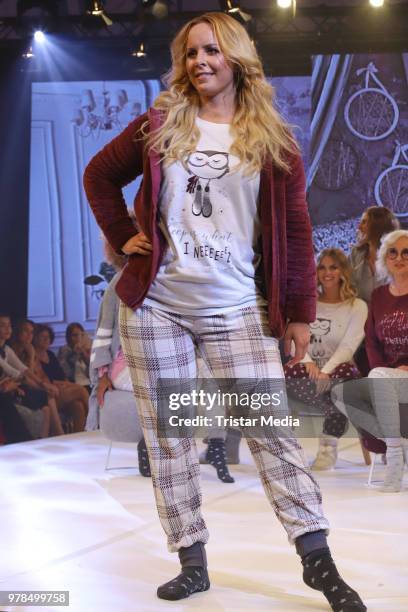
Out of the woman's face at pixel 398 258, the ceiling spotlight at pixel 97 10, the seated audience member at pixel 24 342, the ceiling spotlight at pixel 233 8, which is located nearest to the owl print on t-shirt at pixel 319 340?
the woman's face at pixel 398 258

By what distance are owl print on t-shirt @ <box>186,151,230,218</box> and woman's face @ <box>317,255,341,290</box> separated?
2.80m

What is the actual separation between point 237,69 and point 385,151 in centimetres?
475

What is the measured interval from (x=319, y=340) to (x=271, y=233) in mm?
2751

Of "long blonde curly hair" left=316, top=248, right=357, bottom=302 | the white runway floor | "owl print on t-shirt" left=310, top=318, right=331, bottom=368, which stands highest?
→ "long blonde curly hair" left=316, top=248, right=357, bottom=302

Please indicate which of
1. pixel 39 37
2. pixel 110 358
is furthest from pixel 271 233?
pixel 39 37

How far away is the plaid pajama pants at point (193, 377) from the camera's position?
2.19 metres

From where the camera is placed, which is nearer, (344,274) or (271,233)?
(271,233)

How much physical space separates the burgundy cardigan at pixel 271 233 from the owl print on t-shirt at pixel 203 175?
84 millimetres

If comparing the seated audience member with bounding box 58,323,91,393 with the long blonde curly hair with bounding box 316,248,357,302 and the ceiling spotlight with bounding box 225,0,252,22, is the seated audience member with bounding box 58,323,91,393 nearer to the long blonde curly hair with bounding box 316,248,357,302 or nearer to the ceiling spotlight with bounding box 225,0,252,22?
the ceiling spotlight with bounding box 225,0,252,22

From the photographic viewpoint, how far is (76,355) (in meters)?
7.02

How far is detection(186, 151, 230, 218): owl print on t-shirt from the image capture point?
2186mm

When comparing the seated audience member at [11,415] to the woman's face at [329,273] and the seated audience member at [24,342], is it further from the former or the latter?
the woman's face at [329,273]

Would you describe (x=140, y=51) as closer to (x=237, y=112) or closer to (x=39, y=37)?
(x=39, y=37)

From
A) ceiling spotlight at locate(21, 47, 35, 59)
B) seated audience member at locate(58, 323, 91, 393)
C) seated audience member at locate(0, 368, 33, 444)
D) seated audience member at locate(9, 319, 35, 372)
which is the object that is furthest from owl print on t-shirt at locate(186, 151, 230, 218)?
ceiling spotlight at locate(21, 47, 35, 59)
